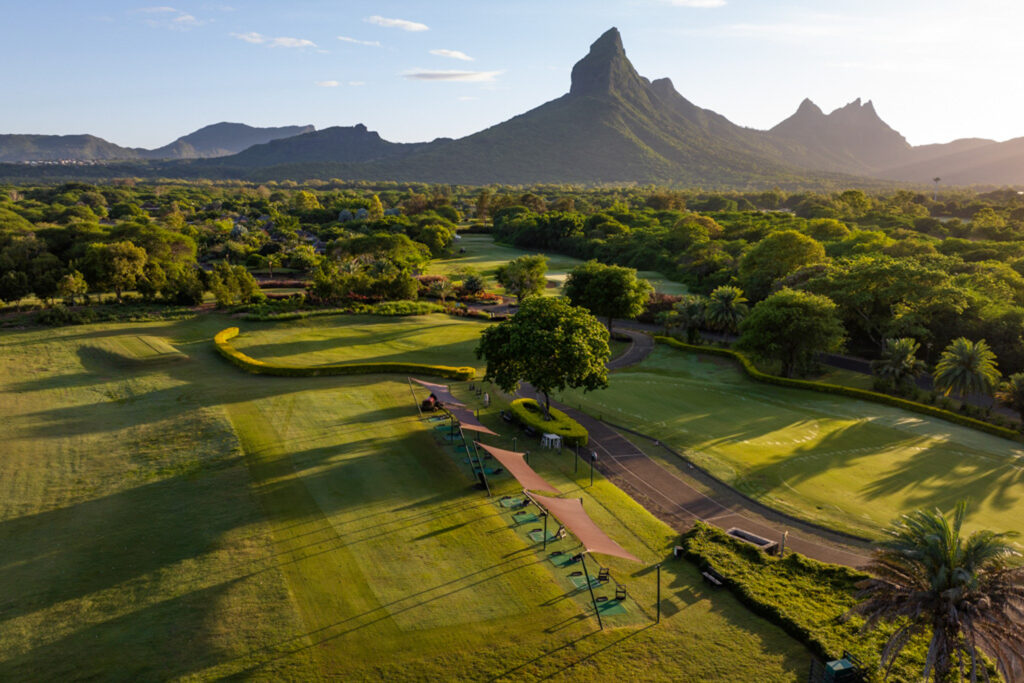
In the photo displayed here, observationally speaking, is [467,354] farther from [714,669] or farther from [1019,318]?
[1019,318]

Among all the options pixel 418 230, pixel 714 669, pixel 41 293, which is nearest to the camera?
pixel 714 669

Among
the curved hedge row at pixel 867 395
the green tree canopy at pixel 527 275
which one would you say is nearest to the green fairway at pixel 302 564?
the curved hedge row at pixel 867 395

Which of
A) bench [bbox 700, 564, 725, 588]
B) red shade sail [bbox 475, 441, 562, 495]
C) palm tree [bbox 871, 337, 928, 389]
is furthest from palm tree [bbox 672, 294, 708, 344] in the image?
bench [bbox 700, 564, 725, 588]

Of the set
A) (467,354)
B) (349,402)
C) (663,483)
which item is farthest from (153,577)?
(467,354)

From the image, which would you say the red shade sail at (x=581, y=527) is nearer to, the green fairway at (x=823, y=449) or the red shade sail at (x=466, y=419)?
the red shade sail at (x=466, y=419)

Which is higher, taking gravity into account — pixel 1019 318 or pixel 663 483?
pixel 1019 318

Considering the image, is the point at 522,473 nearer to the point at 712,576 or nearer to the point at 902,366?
the point at 712,576

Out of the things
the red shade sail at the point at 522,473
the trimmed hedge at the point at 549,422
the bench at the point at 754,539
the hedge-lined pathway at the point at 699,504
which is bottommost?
the hedge-lined pathway at the point at 699,504

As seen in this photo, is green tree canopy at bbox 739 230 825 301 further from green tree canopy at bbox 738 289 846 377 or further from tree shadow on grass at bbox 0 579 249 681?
tree shadow on grass at bbox 0 579 249 681
